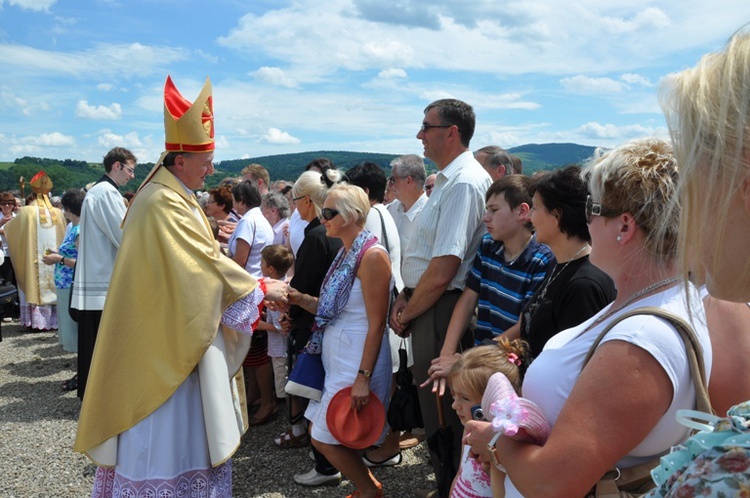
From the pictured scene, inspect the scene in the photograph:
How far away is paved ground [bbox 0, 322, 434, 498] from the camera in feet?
13.1

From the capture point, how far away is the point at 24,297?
9.20 meters

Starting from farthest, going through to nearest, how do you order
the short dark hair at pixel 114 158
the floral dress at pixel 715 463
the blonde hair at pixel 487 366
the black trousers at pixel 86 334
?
the short dark hair at pixel 114 158 < the black trousers at pixel 86 334 < the blonde hair at pixel 487 366 < the floral dress at pixel 715 463

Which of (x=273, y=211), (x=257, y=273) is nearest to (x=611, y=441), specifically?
(x=257, y=273)

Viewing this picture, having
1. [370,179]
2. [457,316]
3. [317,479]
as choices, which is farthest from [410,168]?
[317,479]

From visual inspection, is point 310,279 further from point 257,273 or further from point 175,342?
point 257,273

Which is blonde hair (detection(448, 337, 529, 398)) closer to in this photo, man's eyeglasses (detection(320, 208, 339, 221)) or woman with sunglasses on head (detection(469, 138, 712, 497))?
woman with sunglasses on head (detection(469, 138, 712, 497))

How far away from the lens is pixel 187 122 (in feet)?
10.6

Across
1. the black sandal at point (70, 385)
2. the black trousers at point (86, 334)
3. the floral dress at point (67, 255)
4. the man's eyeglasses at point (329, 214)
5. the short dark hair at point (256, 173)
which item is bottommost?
the black sandal at point (70, 385)

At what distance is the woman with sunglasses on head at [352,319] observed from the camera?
3438 millimetres

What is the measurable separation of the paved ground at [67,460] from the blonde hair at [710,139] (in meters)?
3.45

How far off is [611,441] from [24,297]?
996 cm

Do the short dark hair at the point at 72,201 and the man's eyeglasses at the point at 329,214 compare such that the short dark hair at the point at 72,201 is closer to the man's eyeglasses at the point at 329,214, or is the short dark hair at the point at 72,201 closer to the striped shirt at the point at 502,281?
the man's eyeglasses at the point at 329,214

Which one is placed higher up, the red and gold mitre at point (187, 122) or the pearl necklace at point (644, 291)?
the red and gold mitre at point (187, 122)

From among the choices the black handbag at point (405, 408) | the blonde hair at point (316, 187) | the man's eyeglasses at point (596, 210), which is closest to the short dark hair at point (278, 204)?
the blonde hair at point (316, 187)
